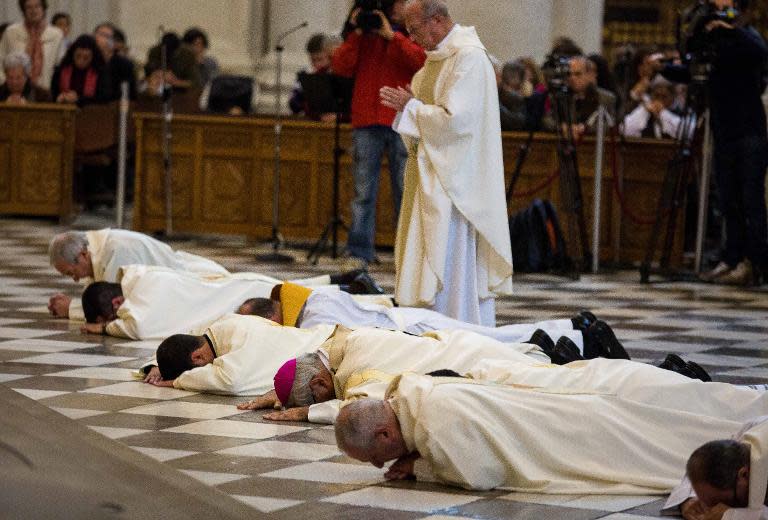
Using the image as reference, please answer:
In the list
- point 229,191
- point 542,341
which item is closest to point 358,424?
point 542,341

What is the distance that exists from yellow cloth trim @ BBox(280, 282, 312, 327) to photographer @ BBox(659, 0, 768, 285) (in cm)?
509

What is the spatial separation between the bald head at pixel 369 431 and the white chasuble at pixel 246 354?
1.78 metres

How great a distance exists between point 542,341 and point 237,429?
168cm

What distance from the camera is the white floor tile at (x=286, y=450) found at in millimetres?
5070

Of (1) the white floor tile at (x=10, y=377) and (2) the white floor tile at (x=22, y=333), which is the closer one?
(1) the white floor tile at (x=10, y=377)

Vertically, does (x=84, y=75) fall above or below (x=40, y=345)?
above

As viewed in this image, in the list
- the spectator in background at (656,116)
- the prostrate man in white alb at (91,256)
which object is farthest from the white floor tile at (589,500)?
the spectator in background at (656,116)

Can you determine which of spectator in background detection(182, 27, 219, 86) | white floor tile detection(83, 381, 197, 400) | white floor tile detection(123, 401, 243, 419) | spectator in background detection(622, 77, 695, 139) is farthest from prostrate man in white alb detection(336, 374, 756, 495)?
spectator in background detection(182, 27, 219, 86)

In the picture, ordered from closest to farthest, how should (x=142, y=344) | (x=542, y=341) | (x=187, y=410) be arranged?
(x=187, y=410) → (x=542, y=341) → (x=142, y=344)

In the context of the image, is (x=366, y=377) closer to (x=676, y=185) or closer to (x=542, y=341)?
(x=542, y=341)

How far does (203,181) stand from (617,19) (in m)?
12.9

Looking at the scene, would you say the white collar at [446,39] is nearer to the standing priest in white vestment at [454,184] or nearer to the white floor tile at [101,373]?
the standing priest in white vestment at [454,184]

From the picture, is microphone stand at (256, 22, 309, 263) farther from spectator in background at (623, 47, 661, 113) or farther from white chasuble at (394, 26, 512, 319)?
white chasuble at (394, 26, 512, 319)

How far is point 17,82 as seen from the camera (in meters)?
15.6
